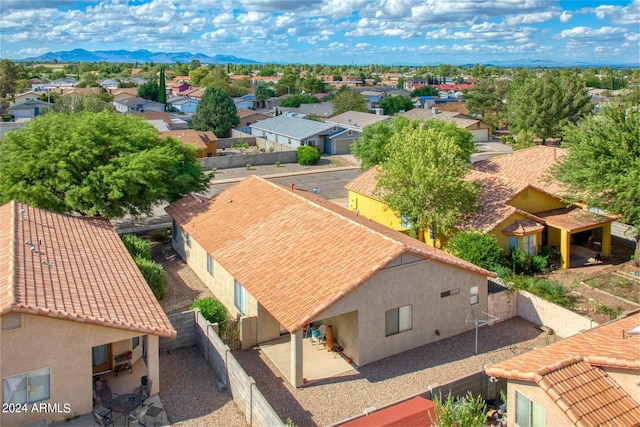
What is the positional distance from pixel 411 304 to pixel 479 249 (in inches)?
339

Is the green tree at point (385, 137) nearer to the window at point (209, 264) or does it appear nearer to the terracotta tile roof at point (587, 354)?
the window at point (209, 264)

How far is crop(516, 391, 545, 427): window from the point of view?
46.5ft

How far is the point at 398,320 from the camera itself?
21.2 m

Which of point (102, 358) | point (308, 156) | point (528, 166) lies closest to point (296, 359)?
point (102, 358)

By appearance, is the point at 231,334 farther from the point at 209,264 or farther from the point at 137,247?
the point at 137,247

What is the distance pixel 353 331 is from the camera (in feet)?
67.4

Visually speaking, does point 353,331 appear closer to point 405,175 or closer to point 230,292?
point 230,292

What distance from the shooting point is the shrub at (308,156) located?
6438 centimetres

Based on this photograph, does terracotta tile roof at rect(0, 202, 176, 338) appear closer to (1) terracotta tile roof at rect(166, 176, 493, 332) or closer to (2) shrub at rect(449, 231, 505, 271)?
(1) terracotta tile roof at rect(166, 176, 493, 332)

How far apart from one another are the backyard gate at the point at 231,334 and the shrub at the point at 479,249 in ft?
39.9

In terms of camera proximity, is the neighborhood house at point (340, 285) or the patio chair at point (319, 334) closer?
the neighborhood house at point (340, 285)

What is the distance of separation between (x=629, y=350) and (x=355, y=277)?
8.43 m

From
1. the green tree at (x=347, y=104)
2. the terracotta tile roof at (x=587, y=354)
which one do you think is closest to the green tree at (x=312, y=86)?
the green tree at (x=347, y=104)

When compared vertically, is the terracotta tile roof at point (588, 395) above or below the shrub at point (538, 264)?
above
